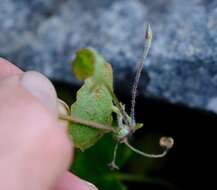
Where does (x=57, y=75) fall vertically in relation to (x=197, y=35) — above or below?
below

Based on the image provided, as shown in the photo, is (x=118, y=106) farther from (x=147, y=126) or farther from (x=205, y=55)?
(x=147, y=126)

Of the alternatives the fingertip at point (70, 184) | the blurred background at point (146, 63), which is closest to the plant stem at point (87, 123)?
the fingertip at point (70, 184)

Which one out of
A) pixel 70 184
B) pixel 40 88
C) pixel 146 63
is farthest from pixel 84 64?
pixel 146 63

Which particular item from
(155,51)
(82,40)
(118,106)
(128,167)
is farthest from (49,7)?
(118,106)

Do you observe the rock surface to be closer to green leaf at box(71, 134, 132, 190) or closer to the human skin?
green leaf at box(71, 134, 132, 190)

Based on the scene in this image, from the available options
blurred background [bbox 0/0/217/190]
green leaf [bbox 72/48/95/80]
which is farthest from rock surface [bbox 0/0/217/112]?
green leaf [bbox 72/48/95/80]

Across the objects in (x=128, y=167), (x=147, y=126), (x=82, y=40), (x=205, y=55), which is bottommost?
(x=128, y=167)
